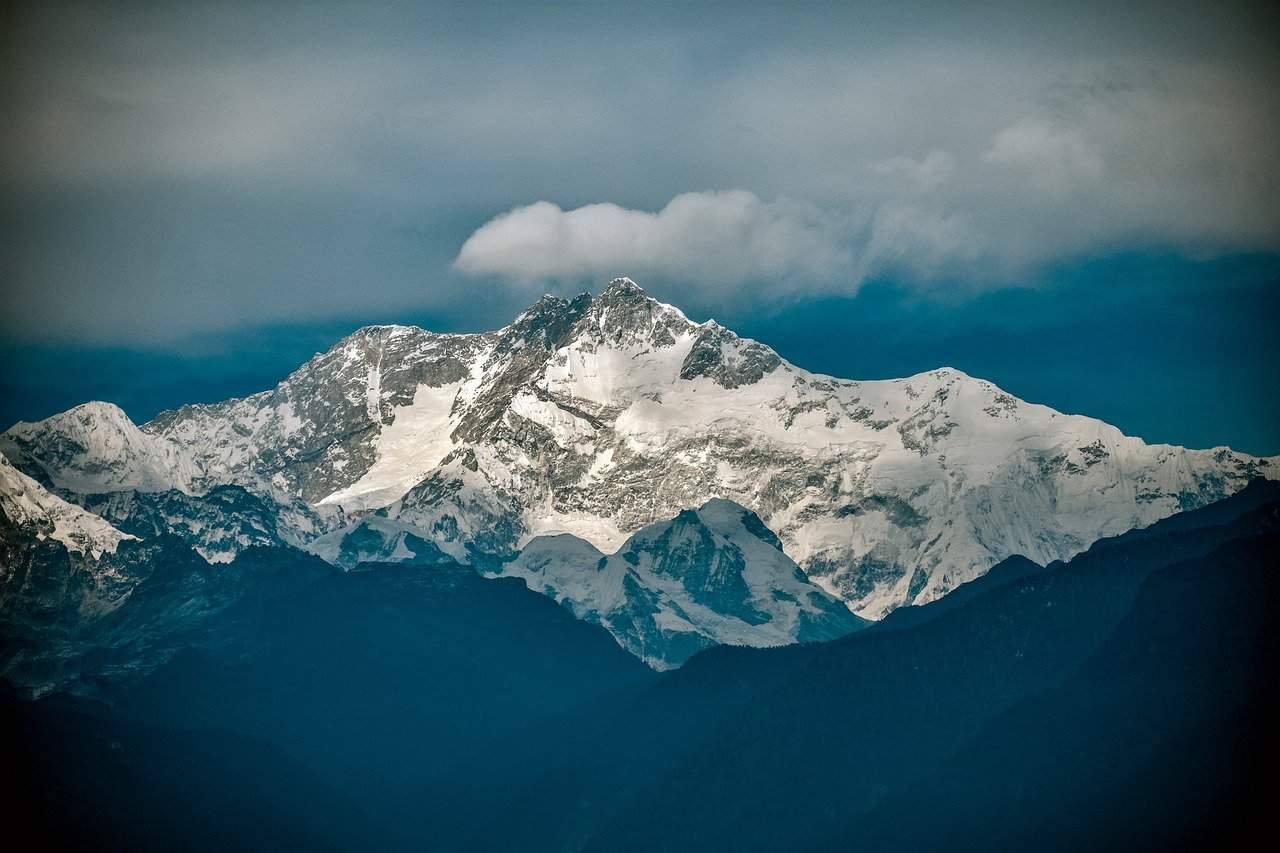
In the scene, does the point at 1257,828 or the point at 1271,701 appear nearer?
the point at 1257,828

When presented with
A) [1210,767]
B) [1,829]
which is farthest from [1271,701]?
[1,829]

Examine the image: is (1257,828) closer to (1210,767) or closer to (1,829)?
(1210,767)

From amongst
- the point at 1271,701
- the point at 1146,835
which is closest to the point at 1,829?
the point at 1146,835

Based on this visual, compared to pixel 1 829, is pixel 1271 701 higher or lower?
A: higher

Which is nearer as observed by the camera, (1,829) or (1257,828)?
(1257,828)

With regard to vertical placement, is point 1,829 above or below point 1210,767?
below

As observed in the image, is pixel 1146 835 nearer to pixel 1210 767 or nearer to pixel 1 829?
pixel 1210 767

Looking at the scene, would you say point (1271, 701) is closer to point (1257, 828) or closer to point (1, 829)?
point (1257, 828)

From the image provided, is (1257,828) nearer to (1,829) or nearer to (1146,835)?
(1146,835)
